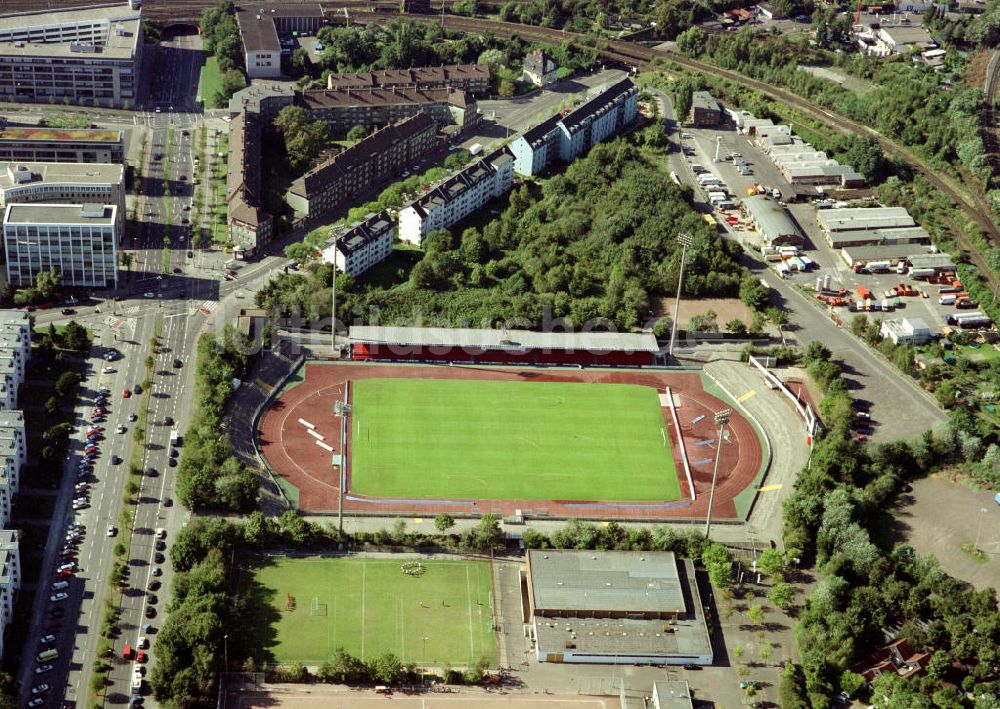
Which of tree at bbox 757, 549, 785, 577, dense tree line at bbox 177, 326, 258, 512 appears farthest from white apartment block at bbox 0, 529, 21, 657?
tree at bbox 757, 549, 785, 577

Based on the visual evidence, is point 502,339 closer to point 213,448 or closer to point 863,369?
point 213,448

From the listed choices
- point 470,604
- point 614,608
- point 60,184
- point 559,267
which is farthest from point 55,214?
point 614,608

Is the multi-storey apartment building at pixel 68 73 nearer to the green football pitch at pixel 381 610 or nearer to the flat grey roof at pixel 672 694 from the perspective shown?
the green football pitch at pixel 381 610

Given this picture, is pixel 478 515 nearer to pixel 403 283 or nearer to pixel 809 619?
pixel 809 619

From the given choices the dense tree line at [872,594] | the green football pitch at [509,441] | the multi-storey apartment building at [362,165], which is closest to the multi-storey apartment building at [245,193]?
the multi-storey apartment building at [362,165]

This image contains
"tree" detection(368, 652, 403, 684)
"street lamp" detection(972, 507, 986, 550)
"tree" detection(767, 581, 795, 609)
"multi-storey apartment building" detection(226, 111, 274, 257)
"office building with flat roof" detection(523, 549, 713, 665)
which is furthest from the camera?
"multi-storey apartment building" detection(226, 111, 274, 257)

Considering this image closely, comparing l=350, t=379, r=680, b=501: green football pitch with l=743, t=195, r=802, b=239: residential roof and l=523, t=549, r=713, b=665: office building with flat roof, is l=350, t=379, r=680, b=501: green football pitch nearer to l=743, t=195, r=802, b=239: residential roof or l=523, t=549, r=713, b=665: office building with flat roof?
l=523, t=549, r=713, b=665: office building with flat roof

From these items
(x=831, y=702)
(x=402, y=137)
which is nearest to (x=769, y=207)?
(x=402, y=137)
